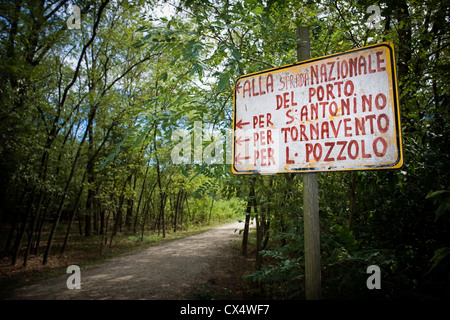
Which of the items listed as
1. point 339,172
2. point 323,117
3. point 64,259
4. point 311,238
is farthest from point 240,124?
point 64,259

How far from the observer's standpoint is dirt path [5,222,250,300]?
6254 mm

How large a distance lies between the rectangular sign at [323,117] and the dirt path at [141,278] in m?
5.90

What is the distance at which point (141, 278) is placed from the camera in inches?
304

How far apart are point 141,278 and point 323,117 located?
8.40 metres

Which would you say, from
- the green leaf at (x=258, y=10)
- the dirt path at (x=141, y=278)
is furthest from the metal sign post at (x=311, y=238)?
the dirt path at (x=141, y=278)

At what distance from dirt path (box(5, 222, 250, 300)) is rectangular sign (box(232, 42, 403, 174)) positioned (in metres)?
5.90

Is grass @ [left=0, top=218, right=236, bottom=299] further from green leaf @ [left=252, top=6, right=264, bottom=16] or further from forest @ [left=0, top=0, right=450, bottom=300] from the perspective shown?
green leaf @ [left=252, top=6, right=264, bottom=16]

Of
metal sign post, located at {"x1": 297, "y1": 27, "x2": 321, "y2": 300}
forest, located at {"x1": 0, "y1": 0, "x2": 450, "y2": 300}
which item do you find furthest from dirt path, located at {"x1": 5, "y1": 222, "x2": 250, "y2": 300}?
metal sign post, located at {"x1": 297, "y1": 27, "x2": 321, "y2": 300}

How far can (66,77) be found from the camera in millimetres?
10055

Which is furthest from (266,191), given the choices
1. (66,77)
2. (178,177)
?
(178,177)

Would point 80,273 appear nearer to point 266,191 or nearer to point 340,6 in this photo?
point 266,191

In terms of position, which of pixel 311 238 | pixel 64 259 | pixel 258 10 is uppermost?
pixel 258 10

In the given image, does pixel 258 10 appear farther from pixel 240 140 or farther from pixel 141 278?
pixel 141 278

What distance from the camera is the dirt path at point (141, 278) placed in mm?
6254
